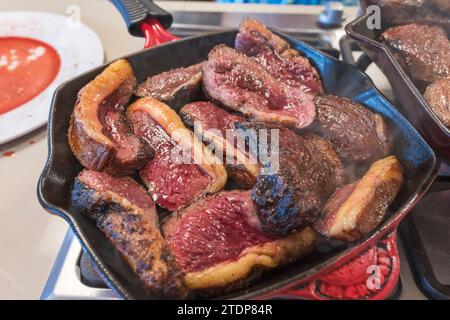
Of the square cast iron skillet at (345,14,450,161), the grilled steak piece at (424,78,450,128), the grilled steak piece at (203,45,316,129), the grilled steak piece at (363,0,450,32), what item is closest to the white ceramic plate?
the grilled steak piece at (203,45,316,129)

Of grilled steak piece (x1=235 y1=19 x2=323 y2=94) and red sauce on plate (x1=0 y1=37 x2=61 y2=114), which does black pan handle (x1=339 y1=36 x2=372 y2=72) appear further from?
red sauce on plate (x1=0 y1=37 x2=61 y2=114)

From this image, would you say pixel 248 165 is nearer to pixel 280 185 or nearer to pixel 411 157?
pixel 280 185

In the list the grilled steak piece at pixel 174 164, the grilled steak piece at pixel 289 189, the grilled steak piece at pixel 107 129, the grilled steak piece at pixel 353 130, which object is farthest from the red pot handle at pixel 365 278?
the grilled steak piece at pixel 107 129

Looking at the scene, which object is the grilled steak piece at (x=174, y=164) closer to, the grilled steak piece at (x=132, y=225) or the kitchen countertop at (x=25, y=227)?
the grilled steak piece at (x=132, y=225)

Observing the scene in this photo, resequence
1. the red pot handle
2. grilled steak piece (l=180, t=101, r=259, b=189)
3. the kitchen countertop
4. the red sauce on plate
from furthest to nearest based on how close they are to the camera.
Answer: the red sauce on plate
the kitchen countertop
grilled steak piece (l=180, t=101, r=259, b=189)
the red pot handle

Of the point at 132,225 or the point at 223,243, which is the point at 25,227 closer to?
the point at 132,225

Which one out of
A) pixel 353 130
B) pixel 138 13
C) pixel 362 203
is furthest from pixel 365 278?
pixel 138 13
